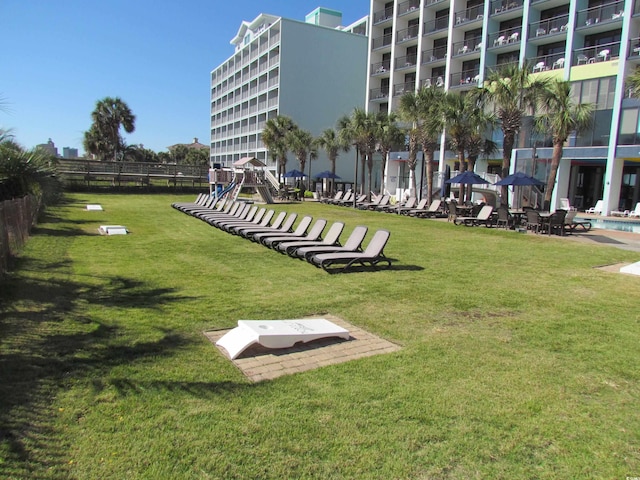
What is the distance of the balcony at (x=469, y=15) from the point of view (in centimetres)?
3612

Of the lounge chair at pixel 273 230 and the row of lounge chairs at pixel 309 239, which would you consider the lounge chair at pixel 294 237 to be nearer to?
the row of lounge chairs at pixel 309 239

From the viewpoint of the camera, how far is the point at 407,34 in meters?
42.8

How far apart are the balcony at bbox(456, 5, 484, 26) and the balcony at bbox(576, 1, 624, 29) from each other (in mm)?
8386

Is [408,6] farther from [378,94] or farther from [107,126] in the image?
[107,126]

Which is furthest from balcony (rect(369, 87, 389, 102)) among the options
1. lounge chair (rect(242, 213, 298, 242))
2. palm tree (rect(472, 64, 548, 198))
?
lounge chair (rect(242, 213, 298, 242))

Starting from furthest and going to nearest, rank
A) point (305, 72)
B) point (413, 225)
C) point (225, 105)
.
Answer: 1. point (225, 105)
2. point (305, 72)
3. point (413, 225)

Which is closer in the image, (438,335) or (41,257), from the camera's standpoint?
(438,335)

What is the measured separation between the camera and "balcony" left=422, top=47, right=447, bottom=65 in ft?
129

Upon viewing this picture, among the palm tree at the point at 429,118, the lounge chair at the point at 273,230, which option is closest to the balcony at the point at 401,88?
the palm tree at the point at 429,118

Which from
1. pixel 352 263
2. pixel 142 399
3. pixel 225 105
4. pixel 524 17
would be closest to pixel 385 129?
pixel 524 17

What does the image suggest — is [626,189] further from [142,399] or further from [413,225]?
[142,399]

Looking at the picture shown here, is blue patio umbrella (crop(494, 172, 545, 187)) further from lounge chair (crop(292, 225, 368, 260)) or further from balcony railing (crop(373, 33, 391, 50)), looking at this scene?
balcony railing (crop(373, 33, 391, 50))

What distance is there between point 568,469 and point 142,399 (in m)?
3.09

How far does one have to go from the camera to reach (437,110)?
83.6 feet
